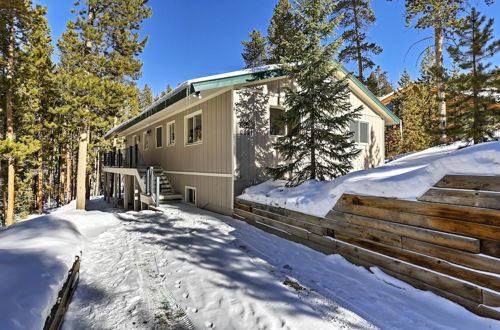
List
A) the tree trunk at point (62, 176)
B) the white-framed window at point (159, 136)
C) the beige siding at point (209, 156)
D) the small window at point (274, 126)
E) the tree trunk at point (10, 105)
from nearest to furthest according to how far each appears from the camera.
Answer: the beige siding at point (209, 156)
the small window at point (274, 126)
the tree trunk at point (10, 105)
the white-framed window at point (159, 136)
the tree trunk at point (62, 176)

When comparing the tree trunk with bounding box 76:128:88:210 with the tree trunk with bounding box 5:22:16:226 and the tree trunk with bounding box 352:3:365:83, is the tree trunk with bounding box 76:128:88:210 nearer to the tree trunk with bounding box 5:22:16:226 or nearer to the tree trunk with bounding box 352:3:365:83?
the tree trunk with bounding box 5:22:16:226

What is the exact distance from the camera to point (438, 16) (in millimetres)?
11172

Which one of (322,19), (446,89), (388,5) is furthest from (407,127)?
(322,19)

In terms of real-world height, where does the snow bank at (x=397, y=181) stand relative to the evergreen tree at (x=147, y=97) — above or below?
below

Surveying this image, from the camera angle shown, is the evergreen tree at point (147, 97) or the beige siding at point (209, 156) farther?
the evergreen tree at point (147, 97)


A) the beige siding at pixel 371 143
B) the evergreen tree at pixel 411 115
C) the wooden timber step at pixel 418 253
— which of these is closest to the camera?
the wooden timber step at pixel 418 253

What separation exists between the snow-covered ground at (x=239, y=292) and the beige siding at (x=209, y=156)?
3161 mm

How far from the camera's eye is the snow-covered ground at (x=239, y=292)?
8.38ft

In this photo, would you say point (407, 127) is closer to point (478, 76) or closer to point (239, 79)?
point (478, 76)

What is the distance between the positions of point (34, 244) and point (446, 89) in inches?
444

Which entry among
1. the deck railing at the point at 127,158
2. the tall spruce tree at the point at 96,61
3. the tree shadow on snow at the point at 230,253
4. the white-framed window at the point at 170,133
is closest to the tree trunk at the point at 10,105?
the tall spruce tree at the point at 96,61

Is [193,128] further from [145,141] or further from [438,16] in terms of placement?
[438,16]

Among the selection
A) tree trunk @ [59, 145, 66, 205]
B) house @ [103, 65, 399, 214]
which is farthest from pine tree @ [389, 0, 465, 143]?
tree trunk @ [59, 145, 66, 205]

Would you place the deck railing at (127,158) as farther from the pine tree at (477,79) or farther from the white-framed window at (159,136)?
the pine tree at (477,79)
